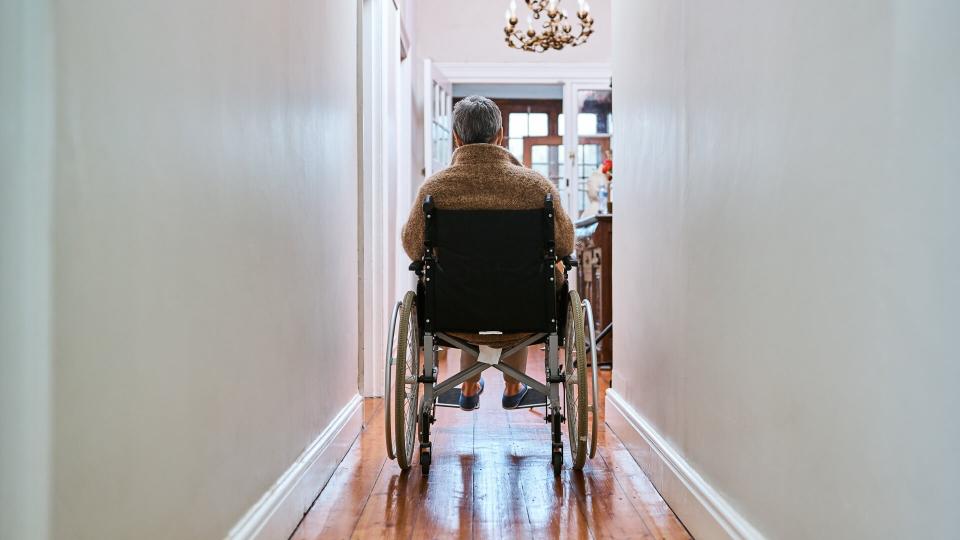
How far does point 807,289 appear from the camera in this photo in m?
1.20

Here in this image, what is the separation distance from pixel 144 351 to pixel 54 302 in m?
0.25

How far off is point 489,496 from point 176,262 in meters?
1.31

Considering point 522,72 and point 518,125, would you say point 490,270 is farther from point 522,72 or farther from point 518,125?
point 518,125

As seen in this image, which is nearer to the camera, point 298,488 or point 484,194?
point 298,488

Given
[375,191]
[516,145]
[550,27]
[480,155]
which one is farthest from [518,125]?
[480,155]

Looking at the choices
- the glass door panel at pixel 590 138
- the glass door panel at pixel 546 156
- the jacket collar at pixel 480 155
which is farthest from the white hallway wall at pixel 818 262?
the glass door panel at pixel 546 156

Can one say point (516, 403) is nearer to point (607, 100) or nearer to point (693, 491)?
point (693, 491)

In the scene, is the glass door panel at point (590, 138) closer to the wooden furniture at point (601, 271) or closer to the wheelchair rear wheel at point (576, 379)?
the wooden furniture at point (601, 271)

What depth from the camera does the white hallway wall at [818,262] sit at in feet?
2.84

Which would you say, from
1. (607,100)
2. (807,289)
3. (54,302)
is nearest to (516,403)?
(807,289)

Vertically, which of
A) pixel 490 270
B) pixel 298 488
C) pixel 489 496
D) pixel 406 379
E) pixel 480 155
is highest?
pixel 480 155

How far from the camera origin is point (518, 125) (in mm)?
9672

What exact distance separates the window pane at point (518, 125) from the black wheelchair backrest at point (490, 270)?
741cm

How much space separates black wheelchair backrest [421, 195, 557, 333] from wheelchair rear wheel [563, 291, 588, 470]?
8 centimetres
